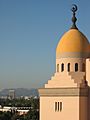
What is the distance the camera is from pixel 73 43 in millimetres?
34719

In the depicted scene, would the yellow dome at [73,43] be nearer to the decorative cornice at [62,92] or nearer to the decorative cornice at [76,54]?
the decorative cornice at [76,54]

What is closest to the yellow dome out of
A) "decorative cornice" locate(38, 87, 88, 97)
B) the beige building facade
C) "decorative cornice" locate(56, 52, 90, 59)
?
the beige building facade

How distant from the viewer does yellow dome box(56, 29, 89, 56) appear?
34625mm

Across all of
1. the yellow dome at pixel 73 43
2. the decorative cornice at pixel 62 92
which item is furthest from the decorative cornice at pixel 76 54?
the decorative cornice at pixel 62 92

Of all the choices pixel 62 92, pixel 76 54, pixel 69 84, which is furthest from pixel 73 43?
Answer: pixel 62 92

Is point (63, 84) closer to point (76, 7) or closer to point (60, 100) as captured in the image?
point (60, 100)

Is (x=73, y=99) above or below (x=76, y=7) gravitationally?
below

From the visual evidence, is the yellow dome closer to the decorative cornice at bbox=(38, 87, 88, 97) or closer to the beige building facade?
the beige building facade

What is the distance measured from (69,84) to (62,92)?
0.84 metres

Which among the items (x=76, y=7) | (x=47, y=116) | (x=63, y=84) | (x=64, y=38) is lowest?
(x=47, y=116)

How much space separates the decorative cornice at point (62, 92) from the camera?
108 feet

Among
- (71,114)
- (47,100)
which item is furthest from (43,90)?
(71,114)

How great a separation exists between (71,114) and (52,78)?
3497mm

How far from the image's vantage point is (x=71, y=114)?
3312 centimetres
